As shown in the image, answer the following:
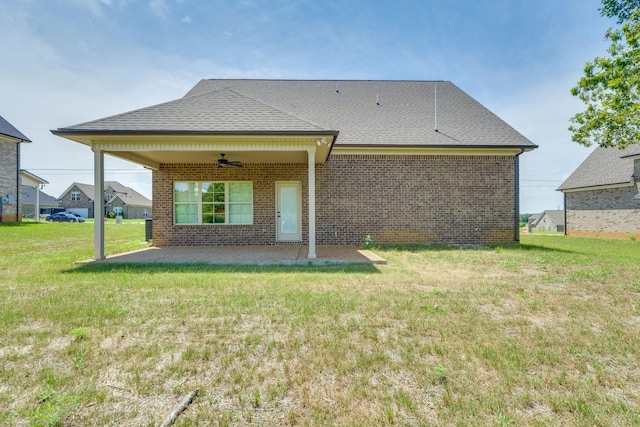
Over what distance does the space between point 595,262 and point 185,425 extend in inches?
384

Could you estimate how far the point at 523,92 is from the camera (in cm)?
1559

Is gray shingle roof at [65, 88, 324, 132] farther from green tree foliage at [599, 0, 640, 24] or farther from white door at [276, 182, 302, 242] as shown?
green tree foliage at [599, 0, 640, 24]

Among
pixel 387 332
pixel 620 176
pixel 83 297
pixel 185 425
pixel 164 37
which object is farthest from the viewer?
pixel 620 176

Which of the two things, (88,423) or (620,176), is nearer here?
(88,423)

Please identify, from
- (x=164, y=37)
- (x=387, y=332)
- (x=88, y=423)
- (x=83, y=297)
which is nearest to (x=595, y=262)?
(x=387, y=332)

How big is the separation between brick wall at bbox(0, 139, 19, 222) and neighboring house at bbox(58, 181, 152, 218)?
88.0 feet

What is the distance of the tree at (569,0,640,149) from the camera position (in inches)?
359

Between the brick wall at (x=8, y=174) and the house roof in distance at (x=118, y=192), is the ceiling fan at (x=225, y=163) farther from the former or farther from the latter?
the house roof in distance at (x=118, y=192)

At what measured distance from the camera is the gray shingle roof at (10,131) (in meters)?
23.3

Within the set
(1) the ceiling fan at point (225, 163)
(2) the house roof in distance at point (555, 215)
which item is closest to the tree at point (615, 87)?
(1) the ceiling fan at point (225, 163)

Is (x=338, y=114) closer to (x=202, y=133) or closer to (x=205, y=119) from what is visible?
(x=205, y=119)

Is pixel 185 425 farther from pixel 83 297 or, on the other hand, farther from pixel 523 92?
pixel 523 92

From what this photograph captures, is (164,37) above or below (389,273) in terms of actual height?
above

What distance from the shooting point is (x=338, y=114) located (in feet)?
40.7
